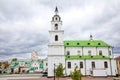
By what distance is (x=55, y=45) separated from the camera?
50.1 metres

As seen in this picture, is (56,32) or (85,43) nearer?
(56,32)

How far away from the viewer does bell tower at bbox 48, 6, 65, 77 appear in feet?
163

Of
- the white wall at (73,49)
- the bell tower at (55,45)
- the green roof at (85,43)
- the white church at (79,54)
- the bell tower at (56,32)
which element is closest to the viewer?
the bell tower at (55,45)

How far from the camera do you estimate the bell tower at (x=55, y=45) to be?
4966cm

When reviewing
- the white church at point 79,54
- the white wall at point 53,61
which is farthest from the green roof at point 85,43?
the white wall at point 53,61

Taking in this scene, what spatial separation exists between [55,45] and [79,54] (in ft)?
30.0

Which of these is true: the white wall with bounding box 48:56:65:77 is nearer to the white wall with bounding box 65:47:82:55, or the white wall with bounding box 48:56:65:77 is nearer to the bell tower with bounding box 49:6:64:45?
the bell tower with bounding box 49:6:64:45

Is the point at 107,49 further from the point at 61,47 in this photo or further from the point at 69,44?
the point at 61,47

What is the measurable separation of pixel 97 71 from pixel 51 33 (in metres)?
17.7

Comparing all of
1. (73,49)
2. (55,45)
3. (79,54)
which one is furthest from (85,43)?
(55,45)

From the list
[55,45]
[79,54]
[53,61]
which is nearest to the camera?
[53,61]

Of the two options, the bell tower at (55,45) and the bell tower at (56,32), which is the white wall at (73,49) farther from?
the bell tower at (56,32)

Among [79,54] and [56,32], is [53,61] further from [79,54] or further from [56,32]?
[79,54]

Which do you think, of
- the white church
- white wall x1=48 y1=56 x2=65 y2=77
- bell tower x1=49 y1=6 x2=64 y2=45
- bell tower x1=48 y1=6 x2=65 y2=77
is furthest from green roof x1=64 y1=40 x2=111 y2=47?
Answer: white wall x1=48 y1=56 x2=65 y2=77
